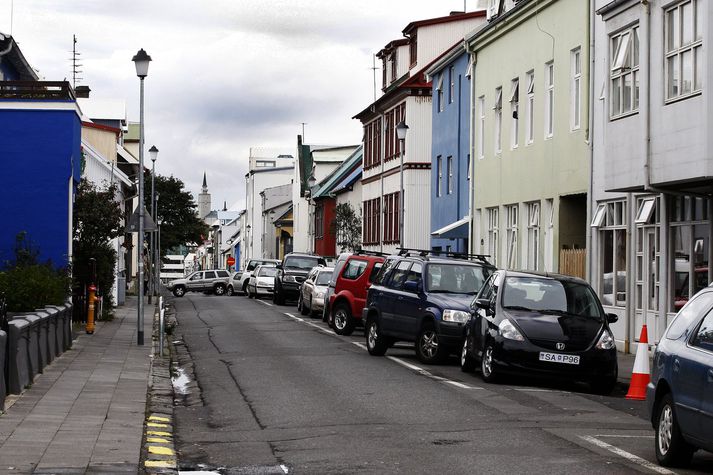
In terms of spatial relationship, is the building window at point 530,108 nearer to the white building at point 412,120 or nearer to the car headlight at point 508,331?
the car headlight at point 508,331

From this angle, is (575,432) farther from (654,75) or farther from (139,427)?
(654,75)

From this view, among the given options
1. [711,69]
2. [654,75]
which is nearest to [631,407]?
[711,69]

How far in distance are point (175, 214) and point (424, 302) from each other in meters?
82.7

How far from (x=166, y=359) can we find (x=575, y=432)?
11484 mm

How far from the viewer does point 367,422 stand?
43.4ft

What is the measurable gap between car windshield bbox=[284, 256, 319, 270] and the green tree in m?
52.2

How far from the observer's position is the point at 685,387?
9.92 metres

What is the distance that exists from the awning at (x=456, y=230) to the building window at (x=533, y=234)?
8134 mm

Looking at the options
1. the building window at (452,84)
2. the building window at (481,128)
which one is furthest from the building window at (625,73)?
the building window at (452,84)

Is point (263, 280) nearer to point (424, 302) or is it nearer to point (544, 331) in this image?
point (424, 302)

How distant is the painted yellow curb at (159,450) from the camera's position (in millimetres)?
11258

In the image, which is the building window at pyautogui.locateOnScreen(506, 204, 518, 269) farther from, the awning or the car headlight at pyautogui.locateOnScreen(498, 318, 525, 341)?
the car headlight at pyautogui.locateOnScreen(498, 318, 525, 341)

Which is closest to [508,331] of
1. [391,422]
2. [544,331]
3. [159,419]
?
[544,331]

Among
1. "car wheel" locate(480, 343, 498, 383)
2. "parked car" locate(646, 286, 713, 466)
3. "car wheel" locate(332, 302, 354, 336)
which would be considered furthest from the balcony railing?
"parked car" locate(646, 286, 713, 466)
